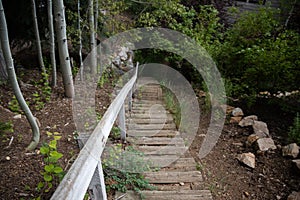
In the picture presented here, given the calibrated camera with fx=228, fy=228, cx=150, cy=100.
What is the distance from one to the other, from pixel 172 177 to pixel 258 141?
5.25 ft

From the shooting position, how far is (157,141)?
3453 millimetres

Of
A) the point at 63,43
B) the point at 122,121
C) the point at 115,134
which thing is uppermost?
the point at 63,43

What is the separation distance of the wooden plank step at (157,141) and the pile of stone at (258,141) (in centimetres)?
90

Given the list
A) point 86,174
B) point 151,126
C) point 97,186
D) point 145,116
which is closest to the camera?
point 86,174

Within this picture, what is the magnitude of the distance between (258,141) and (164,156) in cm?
149

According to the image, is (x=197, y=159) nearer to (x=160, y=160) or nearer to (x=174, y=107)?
(x=160, y=160)

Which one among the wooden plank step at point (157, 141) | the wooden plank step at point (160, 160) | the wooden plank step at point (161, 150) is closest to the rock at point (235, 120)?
the wooden plank step at point (157, 141)

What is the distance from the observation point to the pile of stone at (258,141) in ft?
10.3

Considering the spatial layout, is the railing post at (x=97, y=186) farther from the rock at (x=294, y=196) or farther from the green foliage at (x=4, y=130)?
the rock at (x=294, y=196)

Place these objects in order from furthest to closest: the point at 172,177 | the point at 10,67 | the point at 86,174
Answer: the point at 172,177 < the point at 10,67 < the point at 86,174

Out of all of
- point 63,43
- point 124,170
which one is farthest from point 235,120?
point 63,43

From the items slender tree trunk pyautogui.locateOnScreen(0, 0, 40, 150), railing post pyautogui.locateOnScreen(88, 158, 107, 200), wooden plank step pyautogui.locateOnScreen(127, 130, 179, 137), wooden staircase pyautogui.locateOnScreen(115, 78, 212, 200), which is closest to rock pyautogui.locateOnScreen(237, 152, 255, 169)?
wooden staircase pyautogui.locateOnScreen(115, 78, 212, 200)

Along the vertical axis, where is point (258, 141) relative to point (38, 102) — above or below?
below

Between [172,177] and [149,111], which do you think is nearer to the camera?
A: [172,177]
